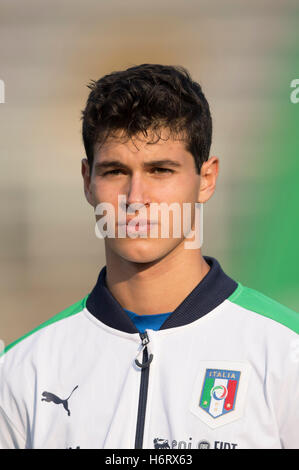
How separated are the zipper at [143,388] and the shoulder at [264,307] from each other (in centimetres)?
33

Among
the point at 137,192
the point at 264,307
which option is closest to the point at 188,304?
Answer: the point at 264,307

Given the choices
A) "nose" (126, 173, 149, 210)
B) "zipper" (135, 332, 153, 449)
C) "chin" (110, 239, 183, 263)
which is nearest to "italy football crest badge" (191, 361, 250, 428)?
"zipper" (135, 332, 153, 449)

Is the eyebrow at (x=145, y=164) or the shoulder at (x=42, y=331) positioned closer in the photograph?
the eyebrow at (x=145, y=164)

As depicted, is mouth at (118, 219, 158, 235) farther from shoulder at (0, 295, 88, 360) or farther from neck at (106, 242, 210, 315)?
shoulder at (0, 295, 88, 360)

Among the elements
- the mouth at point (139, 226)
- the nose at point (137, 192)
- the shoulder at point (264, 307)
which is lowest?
the shoulder at point (264, 307)

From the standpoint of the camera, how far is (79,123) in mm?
5727

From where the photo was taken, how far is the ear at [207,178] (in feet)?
7.24

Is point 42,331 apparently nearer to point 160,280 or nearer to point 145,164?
point 160,280

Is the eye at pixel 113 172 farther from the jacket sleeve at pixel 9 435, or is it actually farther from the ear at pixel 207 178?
the jacket sleeve at pixel 9 435

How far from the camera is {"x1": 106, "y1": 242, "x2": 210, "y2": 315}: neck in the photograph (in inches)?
83.6

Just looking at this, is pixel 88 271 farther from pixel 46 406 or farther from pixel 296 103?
pixel 46 406

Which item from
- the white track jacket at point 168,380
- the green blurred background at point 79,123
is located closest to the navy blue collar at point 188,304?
the white track jacket at point 168,380
